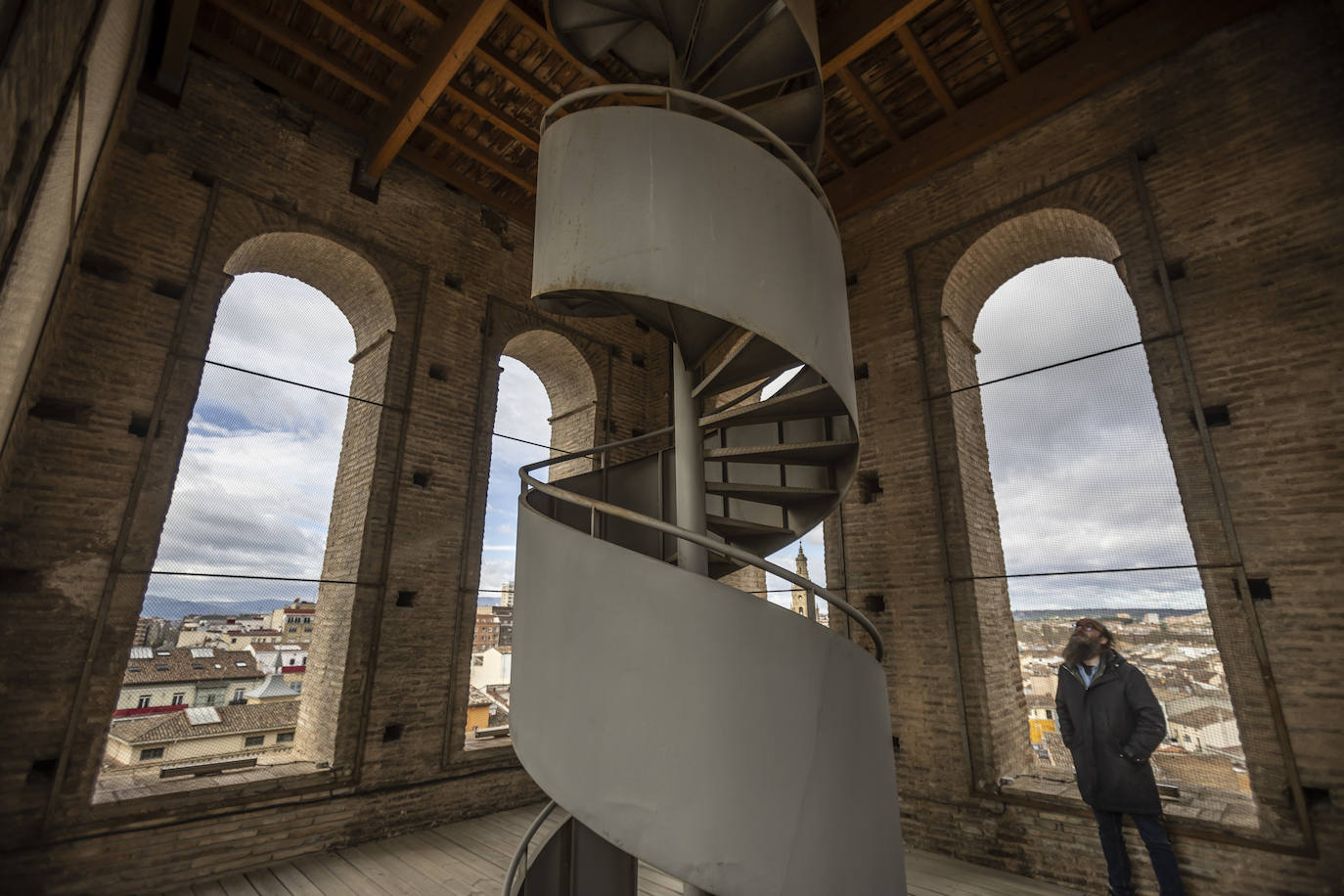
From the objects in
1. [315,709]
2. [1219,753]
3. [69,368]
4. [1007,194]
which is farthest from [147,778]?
[1007,194]

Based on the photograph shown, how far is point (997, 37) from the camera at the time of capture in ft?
14.6

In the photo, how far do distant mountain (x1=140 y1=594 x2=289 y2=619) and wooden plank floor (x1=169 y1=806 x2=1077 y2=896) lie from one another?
149 cm

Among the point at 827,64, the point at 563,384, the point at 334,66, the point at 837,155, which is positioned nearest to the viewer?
the point at 827,64

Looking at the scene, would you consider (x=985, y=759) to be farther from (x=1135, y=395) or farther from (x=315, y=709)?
(x=315, y=709)

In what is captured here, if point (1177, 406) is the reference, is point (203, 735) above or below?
below

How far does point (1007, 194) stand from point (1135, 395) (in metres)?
1.82

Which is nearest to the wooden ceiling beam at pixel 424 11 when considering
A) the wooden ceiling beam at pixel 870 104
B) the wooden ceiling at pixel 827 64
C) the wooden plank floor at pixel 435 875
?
the wooden ceiling at pixel 827 64

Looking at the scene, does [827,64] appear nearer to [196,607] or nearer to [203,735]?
[196,607]

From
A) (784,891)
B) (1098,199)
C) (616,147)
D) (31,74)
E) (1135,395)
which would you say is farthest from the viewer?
(1098,199)

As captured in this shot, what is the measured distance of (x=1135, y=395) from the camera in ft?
12.7

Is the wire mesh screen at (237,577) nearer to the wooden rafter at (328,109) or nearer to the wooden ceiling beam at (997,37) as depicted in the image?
the wooden rafter at (328,109)

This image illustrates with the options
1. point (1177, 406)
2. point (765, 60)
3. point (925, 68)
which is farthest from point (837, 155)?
point (1177, 406)

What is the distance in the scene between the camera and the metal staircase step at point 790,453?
2.70m

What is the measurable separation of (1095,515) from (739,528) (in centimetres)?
247
